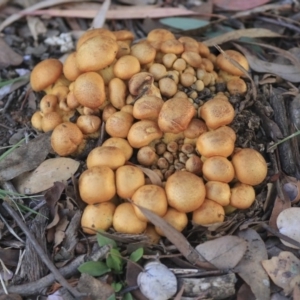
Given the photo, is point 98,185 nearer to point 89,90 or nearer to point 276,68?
point 89,90

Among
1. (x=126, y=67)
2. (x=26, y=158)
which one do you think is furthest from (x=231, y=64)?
(x=26, y=158)

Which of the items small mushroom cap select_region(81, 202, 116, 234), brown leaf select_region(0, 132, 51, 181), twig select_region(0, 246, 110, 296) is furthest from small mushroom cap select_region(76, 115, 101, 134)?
twig select_region(0, 246, 110, 296)

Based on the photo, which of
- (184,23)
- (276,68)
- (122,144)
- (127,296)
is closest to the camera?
(127,296)

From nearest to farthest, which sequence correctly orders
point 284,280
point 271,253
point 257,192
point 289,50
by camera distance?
point 284,280 < point 271,253 < point 257,192 < point 289,50

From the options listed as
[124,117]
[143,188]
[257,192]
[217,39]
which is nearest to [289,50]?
[217,39]

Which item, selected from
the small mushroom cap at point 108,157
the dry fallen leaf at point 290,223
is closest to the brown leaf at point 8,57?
the small mushroom cap at point 108,157

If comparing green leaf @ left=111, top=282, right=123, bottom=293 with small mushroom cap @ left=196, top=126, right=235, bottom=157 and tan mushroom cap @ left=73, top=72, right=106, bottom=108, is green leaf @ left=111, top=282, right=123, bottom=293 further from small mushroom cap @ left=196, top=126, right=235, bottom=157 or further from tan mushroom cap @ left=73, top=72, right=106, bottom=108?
tan mushroom cap @ left=73, top=72, right=106, bottom=108

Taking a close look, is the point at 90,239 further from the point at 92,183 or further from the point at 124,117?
the point at 124,117

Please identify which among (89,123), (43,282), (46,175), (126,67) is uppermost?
(126,67)
